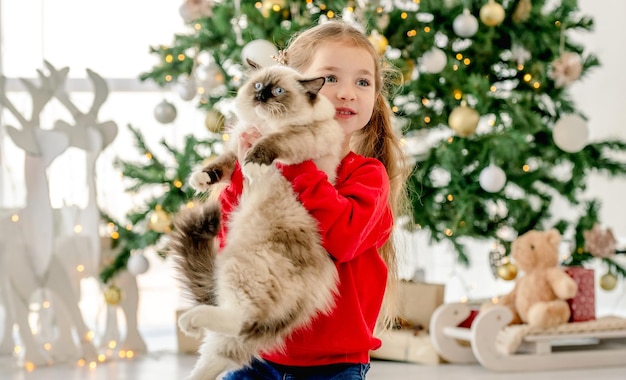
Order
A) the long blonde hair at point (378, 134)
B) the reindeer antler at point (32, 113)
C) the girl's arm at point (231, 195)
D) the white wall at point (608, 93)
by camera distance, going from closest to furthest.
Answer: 1. the girl's arm at point (231, 195)
2. the long blonde hair at point (378, 134)
3. the reindeer antler at point (32, 113)
4. the white wall at point (608, 93)

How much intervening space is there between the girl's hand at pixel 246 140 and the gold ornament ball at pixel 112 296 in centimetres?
251

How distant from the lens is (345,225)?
140 centimetres

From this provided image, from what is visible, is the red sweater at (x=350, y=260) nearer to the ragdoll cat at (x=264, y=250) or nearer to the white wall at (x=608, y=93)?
the ragdoll cat at (x=264, y=250)

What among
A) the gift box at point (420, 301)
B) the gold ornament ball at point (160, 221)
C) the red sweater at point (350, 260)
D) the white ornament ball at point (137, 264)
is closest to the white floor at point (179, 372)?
the gift box at point (420, 301)

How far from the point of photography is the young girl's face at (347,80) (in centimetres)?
159

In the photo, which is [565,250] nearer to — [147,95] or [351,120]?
[147,95]

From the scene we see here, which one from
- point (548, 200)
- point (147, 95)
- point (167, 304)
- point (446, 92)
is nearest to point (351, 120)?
point (446, 92)

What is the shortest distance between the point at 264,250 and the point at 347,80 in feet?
1.36

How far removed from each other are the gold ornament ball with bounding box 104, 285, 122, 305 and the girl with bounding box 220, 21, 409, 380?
2.36m

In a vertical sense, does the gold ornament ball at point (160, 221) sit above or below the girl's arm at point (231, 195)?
above

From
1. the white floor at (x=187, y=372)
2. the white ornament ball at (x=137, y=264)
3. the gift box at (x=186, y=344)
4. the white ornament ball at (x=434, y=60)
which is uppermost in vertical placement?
the white ornament ball at (x=434, y=60)

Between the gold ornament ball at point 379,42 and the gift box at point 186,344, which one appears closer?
the gold ornament ball at point 379,42

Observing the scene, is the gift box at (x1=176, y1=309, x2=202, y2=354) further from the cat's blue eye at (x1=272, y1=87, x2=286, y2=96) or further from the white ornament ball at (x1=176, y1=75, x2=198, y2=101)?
the cat's blue eye at (x1=272, y1=87, x2=286, y2=96)

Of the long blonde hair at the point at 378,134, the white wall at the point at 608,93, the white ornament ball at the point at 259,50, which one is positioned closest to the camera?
the long blonde hair at the point at 378,134
